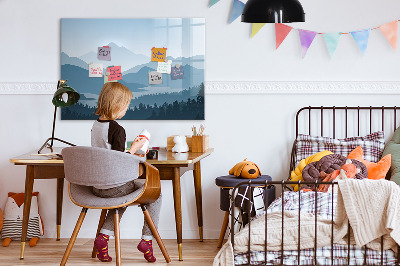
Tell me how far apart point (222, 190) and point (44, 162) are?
1146mm

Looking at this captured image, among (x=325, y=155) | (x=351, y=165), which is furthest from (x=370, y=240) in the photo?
(x=325, y=155)

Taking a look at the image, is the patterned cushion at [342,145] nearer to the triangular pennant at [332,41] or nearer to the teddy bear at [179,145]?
the triangular pennant at [332,41]

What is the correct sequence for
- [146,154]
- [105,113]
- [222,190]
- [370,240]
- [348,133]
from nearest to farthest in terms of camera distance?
[370,240], [105,113], [146,154], [222,190], [348,133]

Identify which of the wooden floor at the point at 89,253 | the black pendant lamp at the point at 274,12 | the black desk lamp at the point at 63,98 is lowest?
the wooden floor at the point at 89,253

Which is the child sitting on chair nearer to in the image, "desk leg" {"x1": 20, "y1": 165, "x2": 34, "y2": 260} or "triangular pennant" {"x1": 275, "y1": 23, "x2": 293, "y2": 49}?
"desk leg" {"x1": 20, "y1": 165, "x2": 34, "y2": 260}

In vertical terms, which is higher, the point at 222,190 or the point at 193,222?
the point at 222,190

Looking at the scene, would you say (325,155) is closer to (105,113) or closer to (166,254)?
(166,254)

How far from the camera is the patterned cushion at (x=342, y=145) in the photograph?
164 inches

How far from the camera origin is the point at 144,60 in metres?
4.42

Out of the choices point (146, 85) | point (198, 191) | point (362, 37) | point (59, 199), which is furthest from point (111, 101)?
point (362, 37)

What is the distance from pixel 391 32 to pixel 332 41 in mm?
416

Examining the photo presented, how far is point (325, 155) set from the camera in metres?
4.02

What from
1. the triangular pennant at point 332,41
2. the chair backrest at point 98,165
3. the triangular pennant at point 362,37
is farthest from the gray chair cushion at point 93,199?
the triangular pennant at point 362,37

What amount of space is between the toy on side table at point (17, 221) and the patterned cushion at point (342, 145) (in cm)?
189
